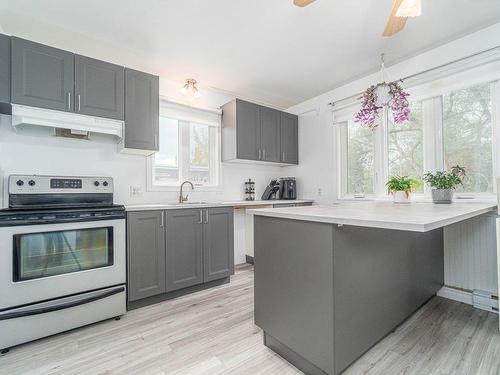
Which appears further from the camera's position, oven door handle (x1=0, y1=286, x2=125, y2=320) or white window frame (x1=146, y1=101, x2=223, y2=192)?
white window frame (x1=146, y1=101, x2=223, y2=192)

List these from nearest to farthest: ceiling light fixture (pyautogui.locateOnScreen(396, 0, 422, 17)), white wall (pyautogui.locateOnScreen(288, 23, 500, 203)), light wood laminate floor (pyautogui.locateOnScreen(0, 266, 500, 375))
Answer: ceiling light fixture (pyautogui.locateOnScreen(396, 0, 422, 17)) < light wood laminate floor (pyautogui.locateOnScreen(0, 266, 500, 375)) < white wall (pyautogui.locateOnScreen(288, 23, 500, 203))

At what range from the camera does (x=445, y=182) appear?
2.39 meters

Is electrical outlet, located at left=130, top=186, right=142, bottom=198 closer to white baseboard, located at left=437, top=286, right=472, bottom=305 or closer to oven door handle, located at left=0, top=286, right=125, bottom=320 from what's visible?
oven door handle, located at left=0, top=286, right=125, bottom=320

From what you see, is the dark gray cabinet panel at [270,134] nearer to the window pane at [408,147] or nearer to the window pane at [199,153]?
the window pane at [199,153]

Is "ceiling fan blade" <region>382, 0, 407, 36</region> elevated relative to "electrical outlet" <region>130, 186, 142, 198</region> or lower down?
elevated

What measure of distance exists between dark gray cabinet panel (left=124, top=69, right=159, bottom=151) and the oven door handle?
1387 millimetres

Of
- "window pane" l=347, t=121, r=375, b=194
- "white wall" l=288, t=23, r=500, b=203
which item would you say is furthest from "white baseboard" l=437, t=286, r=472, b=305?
"white wall" l=288, t=23, r=500, b=203

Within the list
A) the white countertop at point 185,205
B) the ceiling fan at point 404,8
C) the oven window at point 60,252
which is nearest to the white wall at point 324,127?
the white countertop at point 185,205

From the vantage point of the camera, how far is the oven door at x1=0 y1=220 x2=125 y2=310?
1.74 metres

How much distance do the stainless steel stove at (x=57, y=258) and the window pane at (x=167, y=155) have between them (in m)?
0.86

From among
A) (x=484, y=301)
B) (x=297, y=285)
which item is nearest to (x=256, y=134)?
(x=297, y=285)

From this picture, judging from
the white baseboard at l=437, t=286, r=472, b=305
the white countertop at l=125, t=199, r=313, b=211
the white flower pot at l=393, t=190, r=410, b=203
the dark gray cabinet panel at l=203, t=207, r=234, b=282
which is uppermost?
the white flower pot at l=393, t=190, r=410, b=203

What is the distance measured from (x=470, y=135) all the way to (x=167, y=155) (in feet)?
10.9

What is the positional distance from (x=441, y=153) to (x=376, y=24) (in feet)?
4.86
